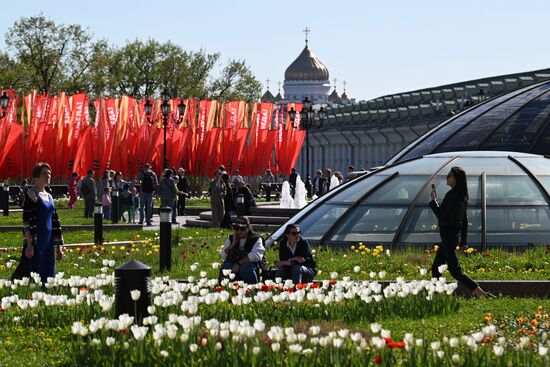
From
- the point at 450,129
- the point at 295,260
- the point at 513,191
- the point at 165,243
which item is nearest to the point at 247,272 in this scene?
the point at 295,260

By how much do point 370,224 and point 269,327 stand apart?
9080mm

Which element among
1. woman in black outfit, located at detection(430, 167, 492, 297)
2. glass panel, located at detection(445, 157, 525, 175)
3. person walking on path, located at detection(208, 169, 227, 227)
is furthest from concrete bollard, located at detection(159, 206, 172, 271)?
person walking on path, located at detection(208, 169, 227, 227)

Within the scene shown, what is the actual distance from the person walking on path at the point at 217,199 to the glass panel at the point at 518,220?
11.4 meters

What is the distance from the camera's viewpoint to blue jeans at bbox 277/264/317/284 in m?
14.1

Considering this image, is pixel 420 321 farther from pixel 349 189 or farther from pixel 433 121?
pixel 433 121

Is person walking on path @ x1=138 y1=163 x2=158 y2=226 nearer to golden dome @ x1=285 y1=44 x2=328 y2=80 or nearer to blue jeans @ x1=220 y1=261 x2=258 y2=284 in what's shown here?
blue jeans @ x1=220 y1=261 x2=258 y2=284

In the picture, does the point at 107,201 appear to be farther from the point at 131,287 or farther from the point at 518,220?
the point at 131,287

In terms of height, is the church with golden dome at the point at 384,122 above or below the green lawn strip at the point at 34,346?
above

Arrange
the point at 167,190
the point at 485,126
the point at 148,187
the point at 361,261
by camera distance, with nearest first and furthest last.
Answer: the point at 361,261
the point at 485,126
the point at 167,190
the point at 148,187

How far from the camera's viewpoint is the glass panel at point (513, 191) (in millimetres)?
19516

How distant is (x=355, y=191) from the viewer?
2048cm

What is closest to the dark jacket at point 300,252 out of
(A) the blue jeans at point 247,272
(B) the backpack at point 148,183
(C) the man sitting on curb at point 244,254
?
(C) the man sitting on curb at point 244,254

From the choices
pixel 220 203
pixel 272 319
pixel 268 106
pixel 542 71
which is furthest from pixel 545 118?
pixel 542 71

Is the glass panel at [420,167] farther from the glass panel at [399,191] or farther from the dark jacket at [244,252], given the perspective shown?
the dark jacket at [244,252]
